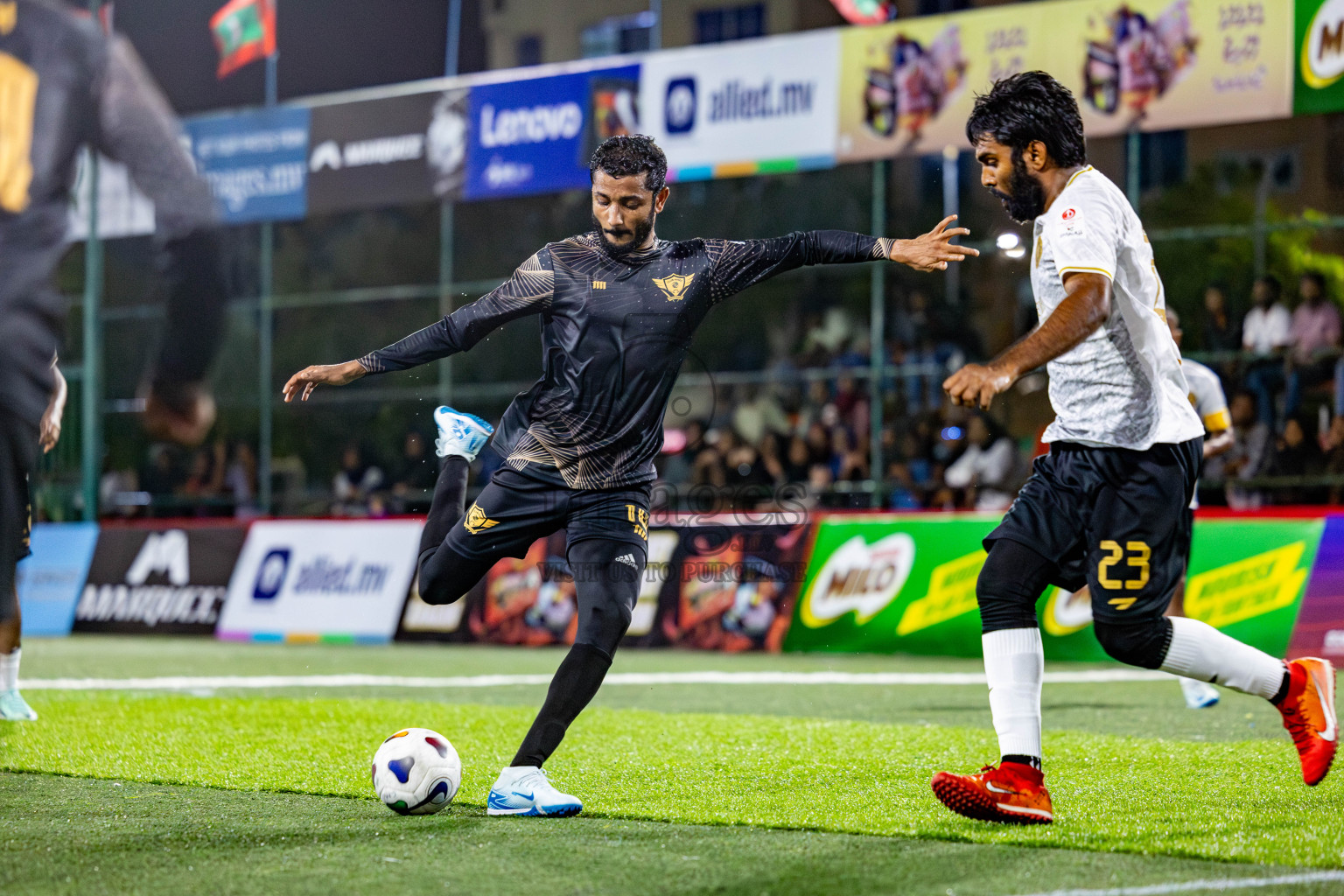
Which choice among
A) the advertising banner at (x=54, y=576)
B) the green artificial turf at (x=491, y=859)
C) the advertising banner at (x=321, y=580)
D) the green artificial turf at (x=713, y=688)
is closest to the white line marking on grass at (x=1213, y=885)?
the green artificial turf at (x=491, y=859)

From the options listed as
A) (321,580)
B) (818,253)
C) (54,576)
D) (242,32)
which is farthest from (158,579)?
(818,253)

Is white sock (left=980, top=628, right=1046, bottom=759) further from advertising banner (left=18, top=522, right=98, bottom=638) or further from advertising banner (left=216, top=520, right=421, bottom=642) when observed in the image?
advertising banner (left=18, top=522, right=98, bottom=638)

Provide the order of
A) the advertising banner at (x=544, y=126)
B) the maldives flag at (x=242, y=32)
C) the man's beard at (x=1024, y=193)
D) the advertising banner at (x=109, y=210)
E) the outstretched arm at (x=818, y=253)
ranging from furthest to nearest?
1. the advertising banner at (x=109, y=210)
2. the maldives flag at (x=242, y=32)
3. the advertising banner at (x=544, y=126)
4. the outstretched arm at (x=818, y=253)
5. the man's beard at (x=1024, y=193)

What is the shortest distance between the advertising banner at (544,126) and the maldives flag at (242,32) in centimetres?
383

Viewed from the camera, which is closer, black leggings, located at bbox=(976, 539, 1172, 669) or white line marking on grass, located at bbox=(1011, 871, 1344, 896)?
white line marking on grass, located at bbox=(1011, 871, 1344, 896)

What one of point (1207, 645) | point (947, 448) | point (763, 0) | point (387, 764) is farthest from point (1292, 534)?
point (763, 0)

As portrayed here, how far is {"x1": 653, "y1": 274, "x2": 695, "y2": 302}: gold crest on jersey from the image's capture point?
5836 mm

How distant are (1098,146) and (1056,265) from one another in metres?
14.9

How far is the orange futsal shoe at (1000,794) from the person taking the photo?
16.5ft

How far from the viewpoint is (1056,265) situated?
5016 mm

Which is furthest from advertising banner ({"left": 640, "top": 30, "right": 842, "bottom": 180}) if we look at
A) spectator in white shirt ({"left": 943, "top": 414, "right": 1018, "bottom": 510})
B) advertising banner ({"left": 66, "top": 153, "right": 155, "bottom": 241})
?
advertising banner ({"left": 66, "top": 153, "right": 155, "bottom": 241})

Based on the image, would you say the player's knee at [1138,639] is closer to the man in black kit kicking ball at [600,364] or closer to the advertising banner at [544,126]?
the man in black kit kicking ball at [600,364]

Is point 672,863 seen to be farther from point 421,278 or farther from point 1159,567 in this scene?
point 421,278

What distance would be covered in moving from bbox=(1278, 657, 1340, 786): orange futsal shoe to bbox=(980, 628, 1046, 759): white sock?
844mm
